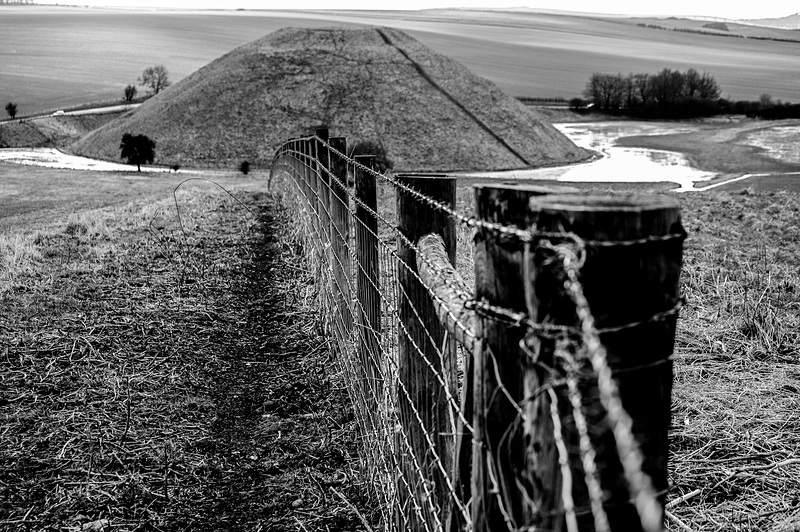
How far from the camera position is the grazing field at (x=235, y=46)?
11256 cm

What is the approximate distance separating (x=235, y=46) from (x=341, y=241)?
153 metres

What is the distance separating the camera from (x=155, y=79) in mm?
112438

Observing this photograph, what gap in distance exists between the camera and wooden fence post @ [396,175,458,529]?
2725mm

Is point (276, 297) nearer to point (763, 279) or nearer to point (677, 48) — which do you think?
point (763, 279)

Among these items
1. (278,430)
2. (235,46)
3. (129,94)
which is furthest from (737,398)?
(235,46)

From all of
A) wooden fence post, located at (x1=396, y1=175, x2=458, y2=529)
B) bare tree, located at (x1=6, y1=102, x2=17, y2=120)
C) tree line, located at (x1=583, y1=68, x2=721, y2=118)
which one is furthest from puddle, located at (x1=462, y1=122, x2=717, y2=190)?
bare tree, located at (x1=6, y1=102, x2=17, y2=120)

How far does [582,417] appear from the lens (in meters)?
1.22

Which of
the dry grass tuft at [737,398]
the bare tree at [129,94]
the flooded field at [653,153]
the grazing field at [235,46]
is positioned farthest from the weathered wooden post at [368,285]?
the bare tree at [129,94]

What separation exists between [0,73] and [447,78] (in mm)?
82210

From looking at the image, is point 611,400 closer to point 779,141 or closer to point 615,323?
point 615,323

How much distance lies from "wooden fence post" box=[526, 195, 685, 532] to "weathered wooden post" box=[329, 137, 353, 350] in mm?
3937

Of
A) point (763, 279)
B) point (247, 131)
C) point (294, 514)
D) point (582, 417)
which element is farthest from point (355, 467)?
point (247, 131)

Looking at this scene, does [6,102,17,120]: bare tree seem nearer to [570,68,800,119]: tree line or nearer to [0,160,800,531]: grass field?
[570,68,800,119]: tree line

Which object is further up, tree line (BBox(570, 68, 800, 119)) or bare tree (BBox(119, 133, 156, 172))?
tree line (BBox(570, 68, 800, 119))
